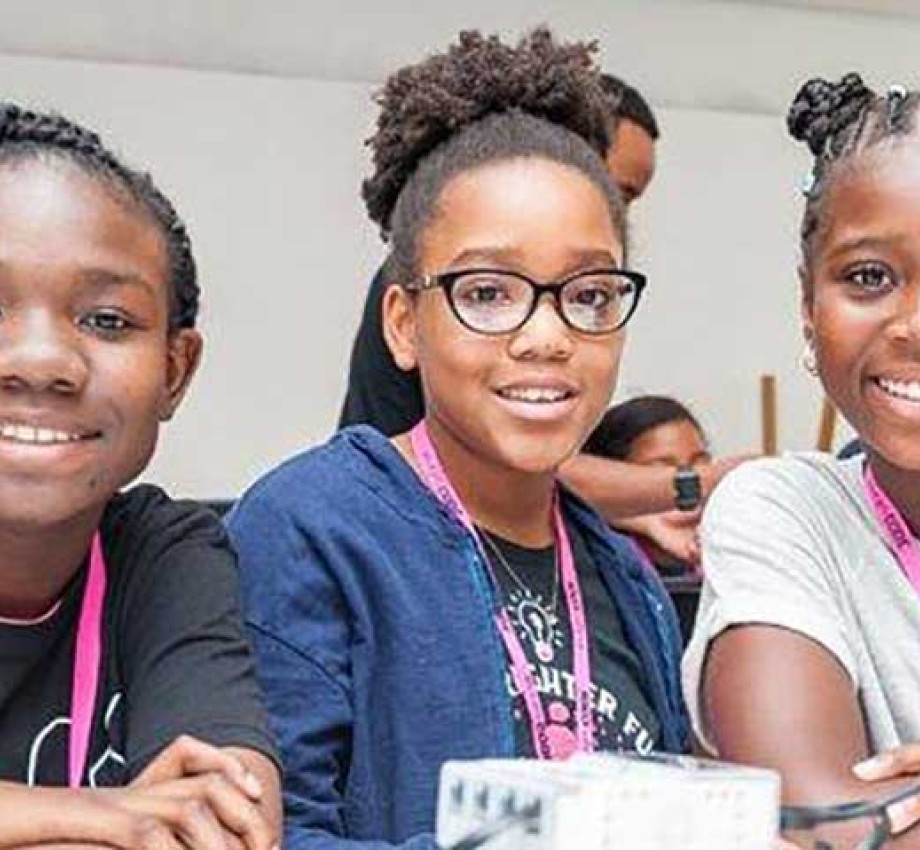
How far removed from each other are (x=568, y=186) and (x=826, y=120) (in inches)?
7.8

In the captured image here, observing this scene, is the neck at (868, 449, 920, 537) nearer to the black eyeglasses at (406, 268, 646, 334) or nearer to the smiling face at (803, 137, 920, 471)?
the smiling face at (803, 137, 920, 471)

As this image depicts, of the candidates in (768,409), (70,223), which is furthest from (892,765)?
(768,409)

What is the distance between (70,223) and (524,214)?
1.09 feet

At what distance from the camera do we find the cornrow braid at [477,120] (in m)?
1.36

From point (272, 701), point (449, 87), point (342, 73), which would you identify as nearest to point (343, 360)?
point (342, 73)

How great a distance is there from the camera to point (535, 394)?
127cm

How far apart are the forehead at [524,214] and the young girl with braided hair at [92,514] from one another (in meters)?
0.21

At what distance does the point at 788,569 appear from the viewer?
1.16m

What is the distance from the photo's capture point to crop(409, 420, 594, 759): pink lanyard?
121 centimetres

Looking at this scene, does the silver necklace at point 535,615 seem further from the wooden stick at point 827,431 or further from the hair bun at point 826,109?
the wooden stick at point 827,431

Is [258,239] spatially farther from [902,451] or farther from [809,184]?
[902,451]

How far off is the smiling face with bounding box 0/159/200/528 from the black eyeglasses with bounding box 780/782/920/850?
0.53 metres

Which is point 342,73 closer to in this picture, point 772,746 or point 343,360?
point 343,360

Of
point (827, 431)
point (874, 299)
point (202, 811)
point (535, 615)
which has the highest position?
point (827, 431)
